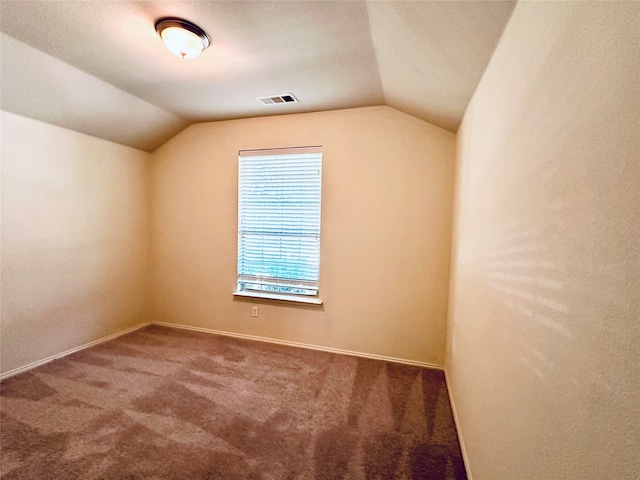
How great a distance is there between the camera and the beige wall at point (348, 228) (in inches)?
102

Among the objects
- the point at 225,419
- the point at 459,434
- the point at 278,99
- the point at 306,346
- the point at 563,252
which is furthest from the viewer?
the point at 306,346

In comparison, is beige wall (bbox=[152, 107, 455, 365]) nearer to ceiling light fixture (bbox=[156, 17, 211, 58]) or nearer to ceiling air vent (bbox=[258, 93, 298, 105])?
ceiling air vent (bbox=[258, 93, 298, 105])

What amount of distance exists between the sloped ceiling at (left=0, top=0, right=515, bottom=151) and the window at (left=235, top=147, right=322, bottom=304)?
56cm

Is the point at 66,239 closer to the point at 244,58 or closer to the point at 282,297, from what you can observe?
the point at 282,297

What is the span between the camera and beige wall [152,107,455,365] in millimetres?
2598

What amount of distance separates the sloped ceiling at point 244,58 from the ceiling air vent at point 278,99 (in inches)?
3.3

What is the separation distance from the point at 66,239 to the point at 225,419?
2.42 m

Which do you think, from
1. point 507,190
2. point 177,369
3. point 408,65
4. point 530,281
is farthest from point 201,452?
point 408,65

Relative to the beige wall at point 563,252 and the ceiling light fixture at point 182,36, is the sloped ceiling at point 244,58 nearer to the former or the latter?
the ceiling light fixture at point 182,36

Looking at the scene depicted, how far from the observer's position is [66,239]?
272 centimetres

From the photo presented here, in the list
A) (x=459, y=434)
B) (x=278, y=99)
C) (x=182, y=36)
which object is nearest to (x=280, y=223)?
(x=278, y=99)

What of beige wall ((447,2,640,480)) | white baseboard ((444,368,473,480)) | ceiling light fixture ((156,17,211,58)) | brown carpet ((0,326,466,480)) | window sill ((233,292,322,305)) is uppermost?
ceiling light fixture ((156,17,211,58))

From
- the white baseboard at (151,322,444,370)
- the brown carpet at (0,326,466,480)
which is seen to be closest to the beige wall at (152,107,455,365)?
→ the white baseboard at (151,322,444,370)

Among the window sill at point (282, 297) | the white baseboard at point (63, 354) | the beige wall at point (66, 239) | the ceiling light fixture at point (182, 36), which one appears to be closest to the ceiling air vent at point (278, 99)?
the ceiling light fixture at point (182, 36)
